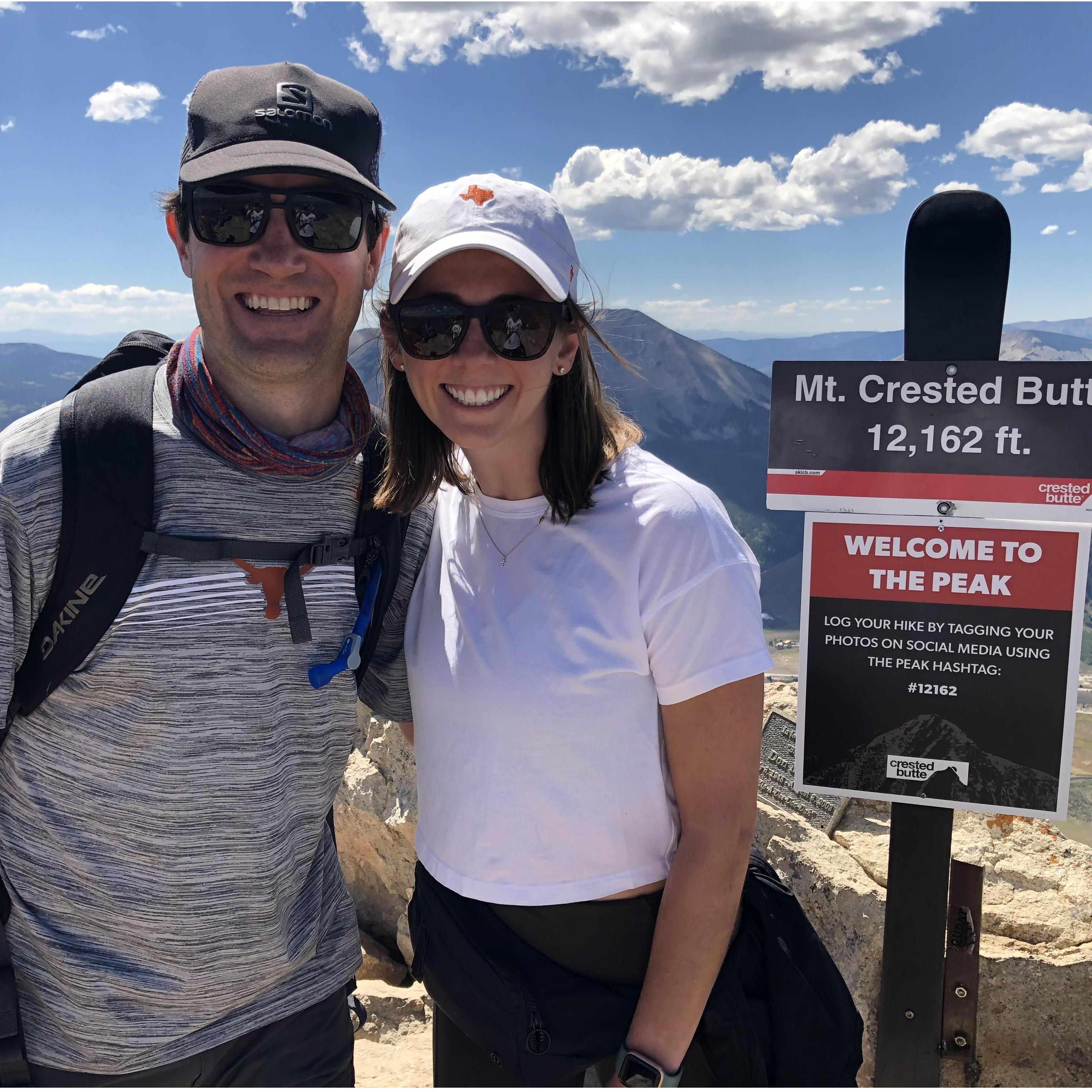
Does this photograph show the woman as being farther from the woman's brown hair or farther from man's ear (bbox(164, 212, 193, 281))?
man's ear (bbox(164, 212, 193, 281))

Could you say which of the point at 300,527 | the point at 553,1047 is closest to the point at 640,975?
the point at 553,1047

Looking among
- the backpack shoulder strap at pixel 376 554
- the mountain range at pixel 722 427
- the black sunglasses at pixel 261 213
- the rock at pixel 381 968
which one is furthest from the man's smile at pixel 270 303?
the mountain range at pixel 722 427

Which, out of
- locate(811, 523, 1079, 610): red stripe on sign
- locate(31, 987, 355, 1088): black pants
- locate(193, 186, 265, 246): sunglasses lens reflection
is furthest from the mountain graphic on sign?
locate(193, 186, 265, 246): sunglasses lens reflection

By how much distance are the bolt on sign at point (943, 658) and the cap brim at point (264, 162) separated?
5.24ft

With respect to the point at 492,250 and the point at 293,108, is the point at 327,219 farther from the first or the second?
the point at 492,250

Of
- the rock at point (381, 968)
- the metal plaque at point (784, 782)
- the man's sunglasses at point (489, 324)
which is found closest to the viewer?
the man's sunglasses at point (489, 324)

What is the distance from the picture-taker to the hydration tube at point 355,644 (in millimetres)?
2312

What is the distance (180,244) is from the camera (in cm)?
246

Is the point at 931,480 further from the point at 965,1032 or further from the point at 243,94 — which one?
the point at 243,94

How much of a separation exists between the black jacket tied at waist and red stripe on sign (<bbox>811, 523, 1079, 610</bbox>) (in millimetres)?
913

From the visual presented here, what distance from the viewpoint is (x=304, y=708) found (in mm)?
2354

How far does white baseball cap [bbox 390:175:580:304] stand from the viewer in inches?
85.7

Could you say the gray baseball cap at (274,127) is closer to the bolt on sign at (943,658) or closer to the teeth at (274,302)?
the teeth at (274,302)

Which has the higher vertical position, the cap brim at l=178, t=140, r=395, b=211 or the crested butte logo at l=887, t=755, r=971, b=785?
the cap brim at l=178, t=140, r=395, b=211
